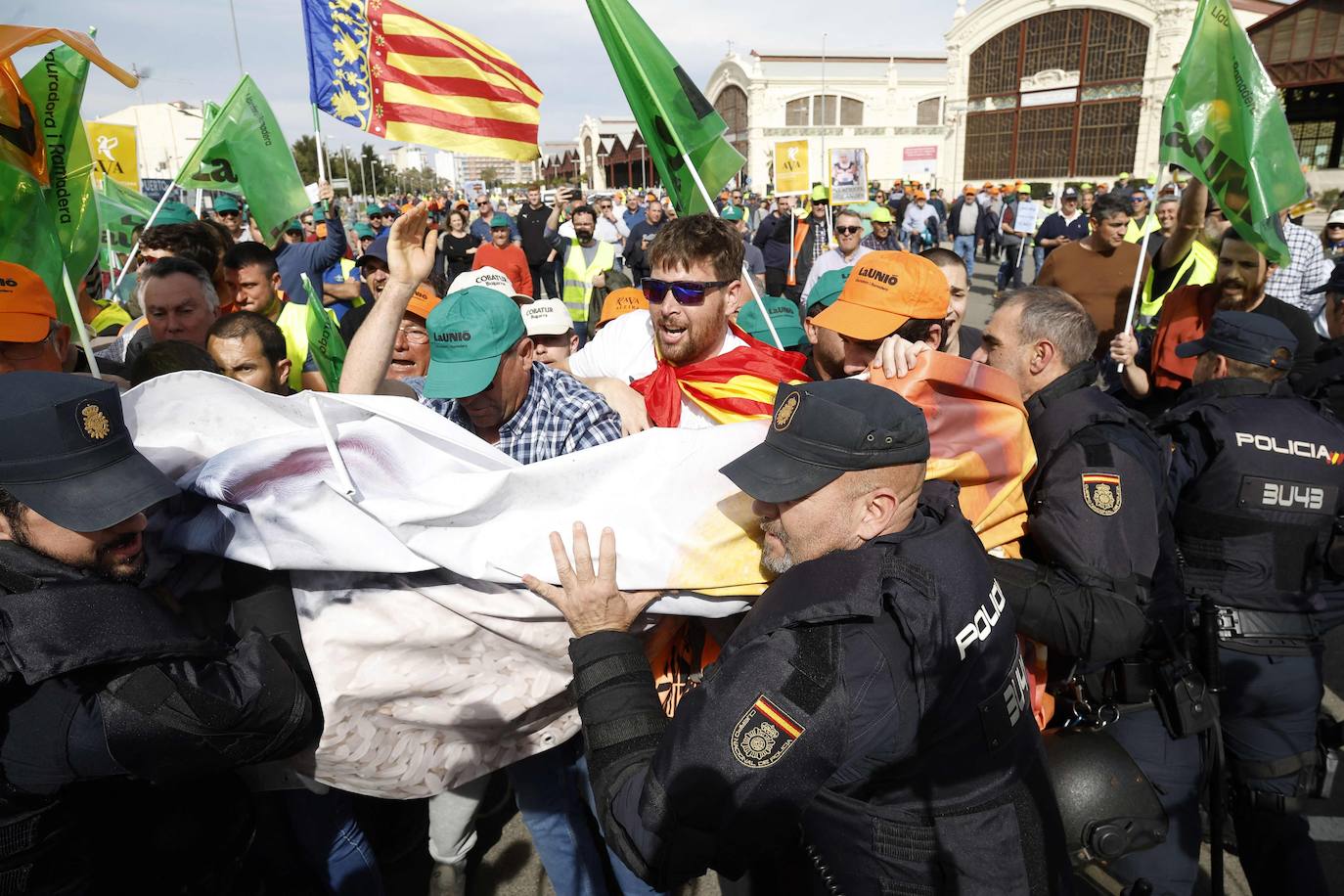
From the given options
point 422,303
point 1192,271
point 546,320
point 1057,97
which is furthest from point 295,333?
point 1057,97

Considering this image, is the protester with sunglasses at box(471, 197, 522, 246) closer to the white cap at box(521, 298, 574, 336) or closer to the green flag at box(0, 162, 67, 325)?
Result: the white cap at box(521, 298, 574, 336)

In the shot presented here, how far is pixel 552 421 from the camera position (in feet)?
8.34

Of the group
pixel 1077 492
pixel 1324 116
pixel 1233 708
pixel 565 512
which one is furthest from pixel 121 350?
pixel 1324 116

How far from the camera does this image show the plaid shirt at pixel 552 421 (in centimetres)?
249

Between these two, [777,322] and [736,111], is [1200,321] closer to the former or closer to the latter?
[777,322]

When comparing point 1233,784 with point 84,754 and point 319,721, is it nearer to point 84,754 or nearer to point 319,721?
point 319,721

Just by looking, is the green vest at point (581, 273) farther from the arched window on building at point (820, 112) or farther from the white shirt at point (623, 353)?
the arched window on building at point (820, 112)

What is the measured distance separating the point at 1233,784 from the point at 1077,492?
157 cm

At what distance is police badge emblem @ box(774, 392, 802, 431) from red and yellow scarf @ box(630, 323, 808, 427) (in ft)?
2.37

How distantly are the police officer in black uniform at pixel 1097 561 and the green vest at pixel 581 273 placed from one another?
23.9ft

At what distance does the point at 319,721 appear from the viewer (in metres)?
1.99

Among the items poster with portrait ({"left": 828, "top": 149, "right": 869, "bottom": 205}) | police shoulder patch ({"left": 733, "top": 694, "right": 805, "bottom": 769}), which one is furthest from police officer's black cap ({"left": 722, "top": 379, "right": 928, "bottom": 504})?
poster with portrait ({"left": 828, "top": 149, "right": 869, "bottom": 205})

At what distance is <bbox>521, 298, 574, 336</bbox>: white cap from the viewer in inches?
177

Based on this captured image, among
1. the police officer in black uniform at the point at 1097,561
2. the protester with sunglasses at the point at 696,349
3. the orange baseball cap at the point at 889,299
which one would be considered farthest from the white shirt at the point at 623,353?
the police officer in black uniform at the point at 1097,561
